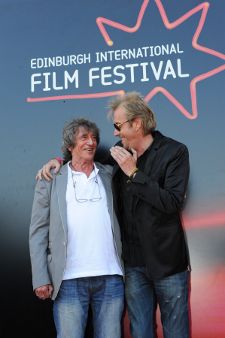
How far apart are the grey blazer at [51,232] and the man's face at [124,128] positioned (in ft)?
0.72

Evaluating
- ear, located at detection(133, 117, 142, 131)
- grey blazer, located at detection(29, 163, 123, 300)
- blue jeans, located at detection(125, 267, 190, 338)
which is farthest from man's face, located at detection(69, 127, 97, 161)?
blue jeans, located at detection(125, 267, 190, 338)

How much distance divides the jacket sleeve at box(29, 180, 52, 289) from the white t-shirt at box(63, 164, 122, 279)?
102 millimetres

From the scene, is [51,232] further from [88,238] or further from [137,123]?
[137,123]

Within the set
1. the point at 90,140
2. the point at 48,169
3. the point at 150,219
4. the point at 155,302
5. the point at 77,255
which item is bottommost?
the point at 155,302

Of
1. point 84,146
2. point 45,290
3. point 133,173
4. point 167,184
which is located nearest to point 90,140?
point 84,146

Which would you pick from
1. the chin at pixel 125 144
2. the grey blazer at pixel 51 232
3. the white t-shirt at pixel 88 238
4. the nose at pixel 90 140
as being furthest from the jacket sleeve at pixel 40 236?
the chin at pixel 125 144

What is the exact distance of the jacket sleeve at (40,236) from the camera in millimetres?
2020

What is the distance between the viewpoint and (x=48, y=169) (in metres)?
2.17

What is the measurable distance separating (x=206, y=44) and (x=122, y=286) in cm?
121

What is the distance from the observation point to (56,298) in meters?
2.02

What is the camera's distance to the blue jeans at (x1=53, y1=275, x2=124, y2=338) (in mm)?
1974

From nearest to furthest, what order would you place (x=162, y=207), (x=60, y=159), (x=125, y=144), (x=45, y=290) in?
1. (x=162, y=207)
2. (x=45, y=290)
3. (x=125, y=144)
4. (x=60, y=159)

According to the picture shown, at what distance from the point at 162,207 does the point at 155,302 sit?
467 millimetres

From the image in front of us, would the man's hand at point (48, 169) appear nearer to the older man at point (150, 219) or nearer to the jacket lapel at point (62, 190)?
the jacket lapel at point (62, 190)
